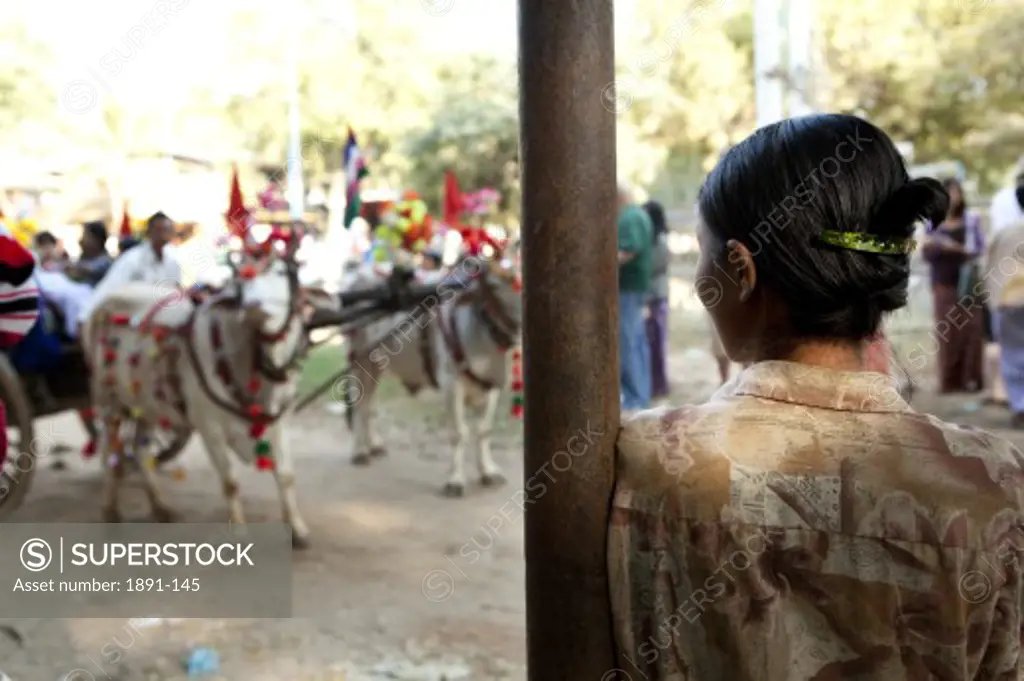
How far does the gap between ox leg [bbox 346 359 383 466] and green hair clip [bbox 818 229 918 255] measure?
6.72 metres

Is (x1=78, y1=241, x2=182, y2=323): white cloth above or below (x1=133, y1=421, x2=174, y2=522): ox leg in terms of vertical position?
above

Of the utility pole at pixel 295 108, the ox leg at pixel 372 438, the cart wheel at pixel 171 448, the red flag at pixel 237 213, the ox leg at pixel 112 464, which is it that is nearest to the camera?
the red flag at pixel 237 213

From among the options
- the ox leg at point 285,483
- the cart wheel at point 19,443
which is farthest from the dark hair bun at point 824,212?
the cart wheel at point 19,443

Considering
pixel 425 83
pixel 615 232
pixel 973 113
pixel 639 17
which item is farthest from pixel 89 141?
pixel 615 232

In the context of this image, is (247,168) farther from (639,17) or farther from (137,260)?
(137,260)

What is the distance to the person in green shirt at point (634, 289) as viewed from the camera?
25.1ft

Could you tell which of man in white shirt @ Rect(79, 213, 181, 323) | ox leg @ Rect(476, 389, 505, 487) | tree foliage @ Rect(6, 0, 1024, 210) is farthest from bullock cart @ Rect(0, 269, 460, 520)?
tree foliage @ Rect(6, 0, 1024, 210)

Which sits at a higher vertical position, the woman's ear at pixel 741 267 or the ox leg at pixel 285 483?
the woman's ear at pixel 741 267

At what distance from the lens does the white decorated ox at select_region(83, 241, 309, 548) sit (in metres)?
5.09

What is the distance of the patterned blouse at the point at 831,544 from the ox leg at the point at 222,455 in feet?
15.3

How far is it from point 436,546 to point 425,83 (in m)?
17.2

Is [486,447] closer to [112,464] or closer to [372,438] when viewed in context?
[372,438]

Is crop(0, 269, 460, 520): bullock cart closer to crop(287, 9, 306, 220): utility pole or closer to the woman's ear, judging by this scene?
the woman's ear

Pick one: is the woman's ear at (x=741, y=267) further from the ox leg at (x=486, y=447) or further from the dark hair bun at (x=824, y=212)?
the ox leg at (x=486, y=447)
